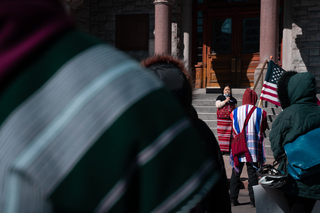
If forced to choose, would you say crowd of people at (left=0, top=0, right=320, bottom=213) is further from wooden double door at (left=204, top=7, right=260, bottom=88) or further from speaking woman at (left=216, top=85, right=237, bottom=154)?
wooden double door at (left=204, top=7, right=260, bottom=88)

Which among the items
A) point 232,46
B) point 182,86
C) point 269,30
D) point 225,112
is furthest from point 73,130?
point 232,46

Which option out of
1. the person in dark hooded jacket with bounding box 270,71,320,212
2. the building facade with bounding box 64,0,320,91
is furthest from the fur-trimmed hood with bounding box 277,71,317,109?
the building facade with bounding box 64,0,320,91

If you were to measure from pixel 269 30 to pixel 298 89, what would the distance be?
804cm

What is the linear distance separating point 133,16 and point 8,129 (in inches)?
591

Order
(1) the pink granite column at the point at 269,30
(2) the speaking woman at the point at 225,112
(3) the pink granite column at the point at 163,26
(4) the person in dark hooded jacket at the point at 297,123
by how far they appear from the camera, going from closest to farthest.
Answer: (4) the person in dark hooded jacket at the point at 297,123 < (2) the speaking woman at the point at 225,112 < (1) the pink granite column at the point at 269,30 < (3) the pink granite column at the point at 163,26

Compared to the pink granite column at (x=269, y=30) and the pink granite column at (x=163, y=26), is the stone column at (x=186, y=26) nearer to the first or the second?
the pink granite column at (x=163, y=26)

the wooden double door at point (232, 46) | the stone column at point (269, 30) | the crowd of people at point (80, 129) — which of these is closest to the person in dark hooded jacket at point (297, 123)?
the crowd of people at point (80, 129)

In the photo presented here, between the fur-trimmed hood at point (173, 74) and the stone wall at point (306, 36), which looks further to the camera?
the stone wall at point (306, 36)

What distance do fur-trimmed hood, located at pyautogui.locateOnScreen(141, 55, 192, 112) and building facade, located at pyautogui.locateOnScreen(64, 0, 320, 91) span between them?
39.5 ft

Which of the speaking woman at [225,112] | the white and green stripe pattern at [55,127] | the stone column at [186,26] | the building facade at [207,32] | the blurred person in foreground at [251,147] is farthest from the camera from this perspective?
the stone column at [186,26]

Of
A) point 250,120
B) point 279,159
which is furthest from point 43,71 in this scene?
point 250,120

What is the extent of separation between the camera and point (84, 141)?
1.97 ft

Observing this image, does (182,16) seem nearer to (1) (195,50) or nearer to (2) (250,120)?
(1) (195,50)

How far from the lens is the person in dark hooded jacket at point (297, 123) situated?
318 centimetres
